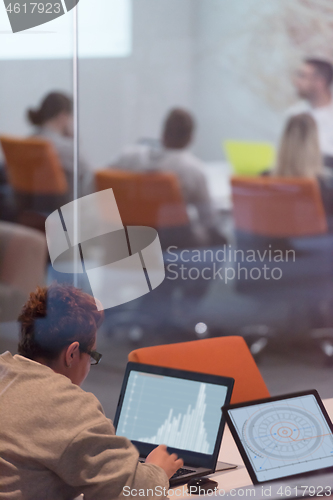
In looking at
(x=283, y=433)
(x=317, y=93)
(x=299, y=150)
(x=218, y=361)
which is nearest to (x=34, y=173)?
(x=299, y=150)

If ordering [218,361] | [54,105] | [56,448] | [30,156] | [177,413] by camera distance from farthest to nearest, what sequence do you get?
1. [30,156]
2. [54,105]
3. [218,361]
4. [177,413]
5. [56,448]

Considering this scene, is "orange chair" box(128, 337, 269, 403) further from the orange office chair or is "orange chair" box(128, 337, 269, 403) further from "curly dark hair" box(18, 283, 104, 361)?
the orange office chair

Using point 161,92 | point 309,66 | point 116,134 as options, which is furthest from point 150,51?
point 309,66

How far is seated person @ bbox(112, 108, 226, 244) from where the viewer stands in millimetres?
4125

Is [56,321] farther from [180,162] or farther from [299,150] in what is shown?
[299,150]

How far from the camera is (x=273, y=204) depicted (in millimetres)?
4273

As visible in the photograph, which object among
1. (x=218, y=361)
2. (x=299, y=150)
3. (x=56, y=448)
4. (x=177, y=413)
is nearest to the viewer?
(x=56, y=448)

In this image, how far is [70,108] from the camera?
3.99m

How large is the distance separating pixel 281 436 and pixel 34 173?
2.95 m

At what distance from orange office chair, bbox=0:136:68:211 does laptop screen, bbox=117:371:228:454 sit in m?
2.45

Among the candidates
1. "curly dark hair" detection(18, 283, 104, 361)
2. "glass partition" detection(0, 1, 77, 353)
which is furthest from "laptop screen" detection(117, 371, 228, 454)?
"glass partition" detection(0, 1, 77, 353)

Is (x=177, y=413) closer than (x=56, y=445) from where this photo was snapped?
No

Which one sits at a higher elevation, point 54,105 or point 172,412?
point 54,105

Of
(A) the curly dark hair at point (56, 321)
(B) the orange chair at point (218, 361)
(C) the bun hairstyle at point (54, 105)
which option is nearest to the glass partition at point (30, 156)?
(C) the bun hairstyle at point (54, 105)
